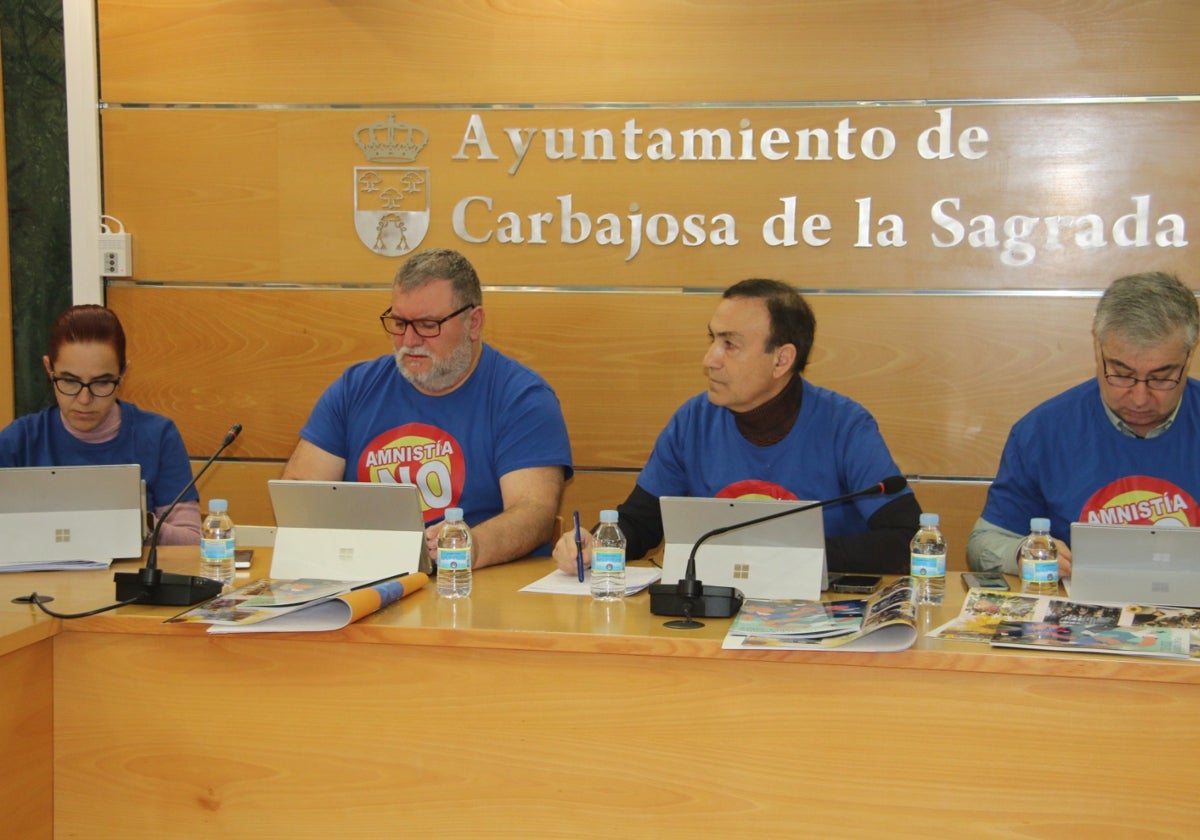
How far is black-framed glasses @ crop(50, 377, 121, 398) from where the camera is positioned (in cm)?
288

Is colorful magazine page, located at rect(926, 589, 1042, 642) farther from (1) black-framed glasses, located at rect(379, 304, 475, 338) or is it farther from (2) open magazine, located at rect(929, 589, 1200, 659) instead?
(1) black-framed glasses, located at rect(379, 304, 475, 338)

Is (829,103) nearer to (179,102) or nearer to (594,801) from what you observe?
(179,102)

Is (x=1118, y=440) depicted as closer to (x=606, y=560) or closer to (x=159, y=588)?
(x=606, y=560)

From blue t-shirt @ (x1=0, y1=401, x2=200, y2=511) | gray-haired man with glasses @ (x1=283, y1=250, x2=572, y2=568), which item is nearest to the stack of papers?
gray-haired man with glasses @ (x1=283, y1=250, x2=572, y2=568)

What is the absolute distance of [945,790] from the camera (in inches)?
70.6

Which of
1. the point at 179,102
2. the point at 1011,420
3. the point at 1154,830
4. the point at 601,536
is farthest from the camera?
the point at 179,102

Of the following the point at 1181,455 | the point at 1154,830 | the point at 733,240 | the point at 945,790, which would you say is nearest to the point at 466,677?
the point at 945,790

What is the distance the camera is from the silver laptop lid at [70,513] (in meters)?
2.50

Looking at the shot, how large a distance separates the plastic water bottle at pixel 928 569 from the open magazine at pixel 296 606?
37.1 inches

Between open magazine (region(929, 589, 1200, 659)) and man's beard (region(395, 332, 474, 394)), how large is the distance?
4.66ft

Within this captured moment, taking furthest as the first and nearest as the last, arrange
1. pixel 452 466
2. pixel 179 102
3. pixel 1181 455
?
pixel 179 102 < pixel 452 466 < pixel 1181 455

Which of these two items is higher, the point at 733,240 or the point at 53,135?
the point at 53,135

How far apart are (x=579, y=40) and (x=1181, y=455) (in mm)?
2173

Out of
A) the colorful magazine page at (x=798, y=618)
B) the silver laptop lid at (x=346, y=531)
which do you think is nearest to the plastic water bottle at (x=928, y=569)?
the colorful magazine page at (x=798, y=618)
